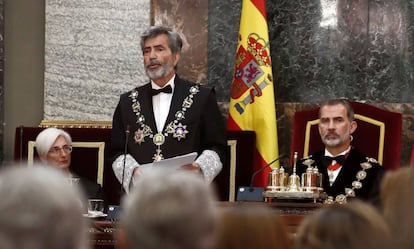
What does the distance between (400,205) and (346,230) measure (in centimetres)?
34

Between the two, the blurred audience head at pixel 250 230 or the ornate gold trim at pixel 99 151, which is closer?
the blurred audience head at pixel 250 230

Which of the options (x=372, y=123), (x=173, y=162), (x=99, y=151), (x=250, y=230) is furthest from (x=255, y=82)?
(x=250, y=230)

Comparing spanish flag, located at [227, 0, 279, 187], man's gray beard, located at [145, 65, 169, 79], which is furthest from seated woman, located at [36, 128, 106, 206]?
spanish flag, located at [227, 0, 279, 187]

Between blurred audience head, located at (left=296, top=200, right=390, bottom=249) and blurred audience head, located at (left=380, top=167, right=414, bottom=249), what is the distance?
44 mm

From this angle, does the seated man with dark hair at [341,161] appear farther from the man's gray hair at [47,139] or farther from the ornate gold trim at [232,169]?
the man's gray hair at [47,139]

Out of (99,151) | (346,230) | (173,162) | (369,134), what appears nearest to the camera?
(346,230)

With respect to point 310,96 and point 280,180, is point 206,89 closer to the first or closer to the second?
point 280,180

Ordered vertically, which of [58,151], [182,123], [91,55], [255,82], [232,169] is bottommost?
[232,169]

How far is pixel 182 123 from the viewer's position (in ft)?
18.7

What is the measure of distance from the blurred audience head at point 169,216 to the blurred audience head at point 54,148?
4694mm

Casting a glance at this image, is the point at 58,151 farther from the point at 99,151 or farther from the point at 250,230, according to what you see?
the point at 250,230

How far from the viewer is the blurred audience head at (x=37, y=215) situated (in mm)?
1653

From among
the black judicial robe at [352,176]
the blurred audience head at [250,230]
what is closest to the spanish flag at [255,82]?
the black judicial robe at [352,176]

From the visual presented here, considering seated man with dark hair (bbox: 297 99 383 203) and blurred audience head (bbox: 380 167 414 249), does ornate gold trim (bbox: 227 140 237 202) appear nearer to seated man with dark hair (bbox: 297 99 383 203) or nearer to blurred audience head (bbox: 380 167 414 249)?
seated man with dark hair (bbox: 297 99 383 203)
